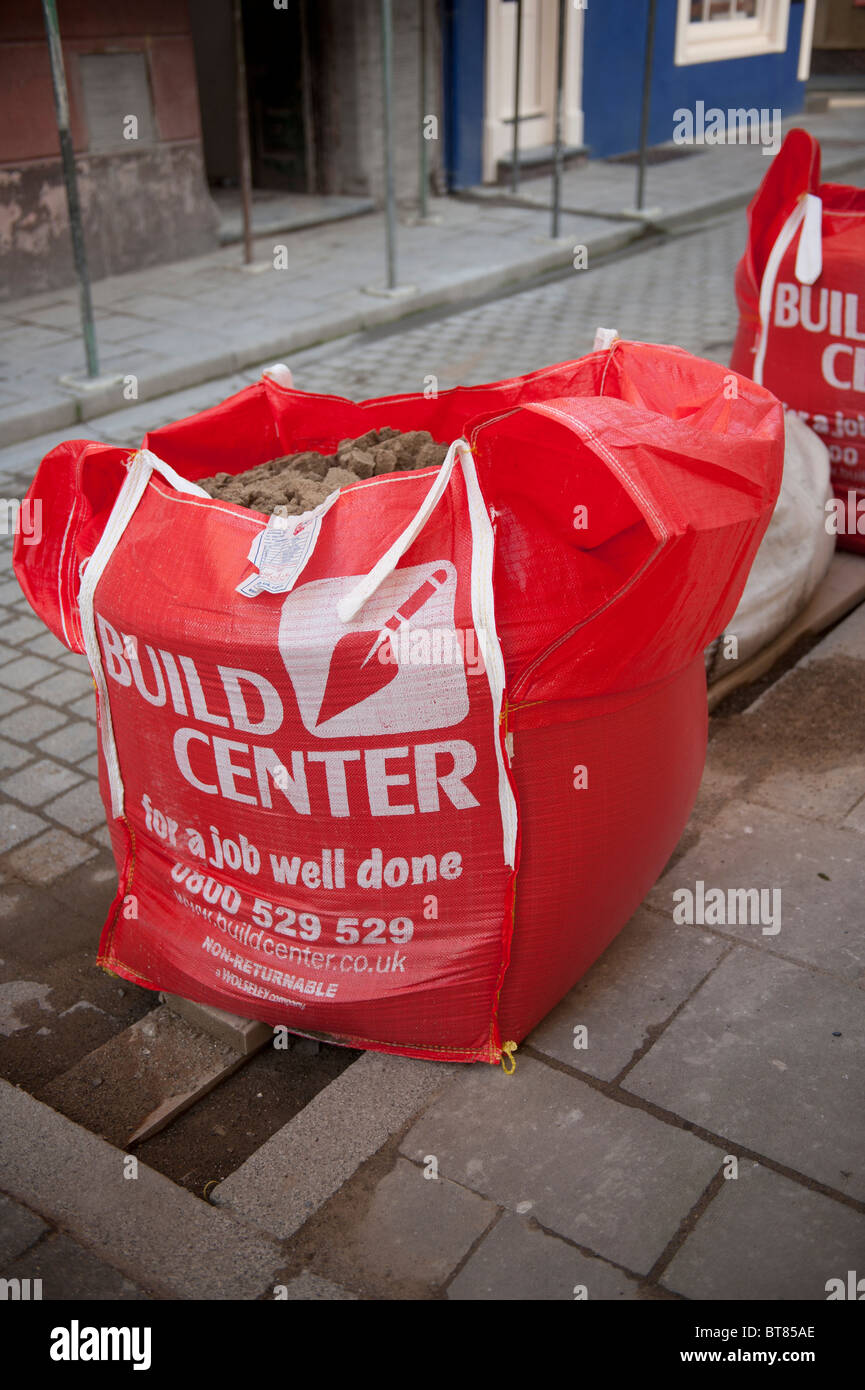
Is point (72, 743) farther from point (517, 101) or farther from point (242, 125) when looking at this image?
point (517, 101)

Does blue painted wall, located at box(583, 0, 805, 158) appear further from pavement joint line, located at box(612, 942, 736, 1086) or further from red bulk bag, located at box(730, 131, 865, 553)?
pavement joint line, located at box(612, 942, 736, 1086)

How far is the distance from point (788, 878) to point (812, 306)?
7.50 feet

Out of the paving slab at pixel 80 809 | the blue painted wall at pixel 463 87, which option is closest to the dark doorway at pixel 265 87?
the blue painted wall at pixel 463 87

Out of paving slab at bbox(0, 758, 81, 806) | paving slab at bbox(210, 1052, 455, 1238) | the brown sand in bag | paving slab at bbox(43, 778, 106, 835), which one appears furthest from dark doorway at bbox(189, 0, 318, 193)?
paving slab at bbox(210, 1052, 455, 1238)

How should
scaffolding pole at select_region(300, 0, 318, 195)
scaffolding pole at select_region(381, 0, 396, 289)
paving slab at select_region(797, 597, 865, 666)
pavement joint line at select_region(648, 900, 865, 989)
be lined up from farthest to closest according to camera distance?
scaffolding pole at select_region(300, 0, 318, 195) < scaffolding pole at select_region(381, 0, 396, 289) < paving slab at select_region(797, 597, 865, 666) < pavement joint line at select_region(648, 900, 865, 989)

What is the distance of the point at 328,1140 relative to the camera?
92.8 inches

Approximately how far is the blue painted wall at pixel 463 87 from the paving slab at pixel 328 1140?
10646 mm

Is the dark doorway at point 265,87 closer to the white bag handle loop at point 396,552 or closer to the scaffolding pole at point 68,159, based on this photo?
the scaffolding pole at point 68,159

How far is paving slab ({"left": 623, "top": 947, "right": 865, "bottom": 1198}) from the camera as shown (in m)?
2.30

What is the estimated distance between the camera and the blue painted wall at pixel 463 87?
1090 centimetres

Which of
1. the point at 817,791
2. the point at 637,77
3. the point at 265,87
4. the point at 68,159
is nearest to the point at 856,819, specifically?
the point at 817,791

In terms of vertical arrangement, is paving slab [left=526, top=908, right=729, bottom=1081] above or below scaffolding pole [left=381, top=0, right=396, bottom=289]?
below

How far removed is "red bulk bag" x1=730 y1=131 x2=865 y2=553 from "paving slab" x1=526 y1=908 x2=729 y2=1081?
6.80ft
